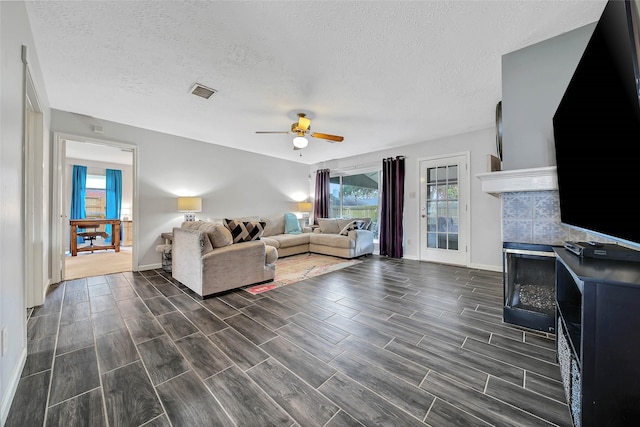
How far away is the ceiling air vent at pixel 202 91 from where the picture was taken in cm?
264

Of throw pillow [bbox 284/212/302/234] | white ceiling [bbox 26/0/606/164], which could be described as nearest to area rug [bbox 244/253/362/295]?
throw pillow [bbox 284/212/302/234]

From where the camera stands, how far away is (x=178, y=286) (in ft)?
10.4

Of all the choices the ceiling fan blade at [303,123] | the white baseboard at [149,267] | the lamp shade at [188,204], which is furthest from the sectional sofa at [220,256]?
the ceiling fan blade at [303,123]

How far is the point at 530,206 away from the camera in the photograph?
2.00 meters

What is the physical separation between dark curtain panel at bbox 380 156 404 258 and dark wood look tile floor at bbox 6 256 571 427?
2.34 m

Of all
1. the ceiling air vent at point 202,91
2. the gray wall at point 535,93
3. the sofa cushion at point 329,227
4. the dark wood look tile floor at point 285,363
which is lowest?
the dark wood look tile floor at point 285,363

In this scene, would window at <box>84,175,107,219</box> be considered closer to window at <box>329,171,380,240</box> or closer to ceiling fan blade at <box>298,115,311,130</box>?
window at <box>329,171,380,240</box>

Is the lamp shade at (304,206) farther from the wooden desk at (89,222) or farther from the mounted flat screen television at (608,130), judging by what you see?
the mounted flat screen television at (608,130)

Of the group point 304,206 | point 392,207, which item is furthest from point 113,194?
point 392,207

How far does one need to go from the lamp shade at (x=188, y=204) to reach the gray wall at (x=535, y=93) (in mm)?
4347

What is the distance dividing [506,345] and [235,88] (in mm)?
3430

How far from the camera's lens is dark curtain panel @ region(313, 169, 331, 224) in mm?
6520

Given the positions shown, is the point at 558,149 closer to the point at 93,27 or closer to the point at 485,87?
the point at 485,87

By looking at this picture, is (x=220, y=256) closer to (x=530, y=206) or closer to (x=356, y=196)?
(x=530, y=206)
